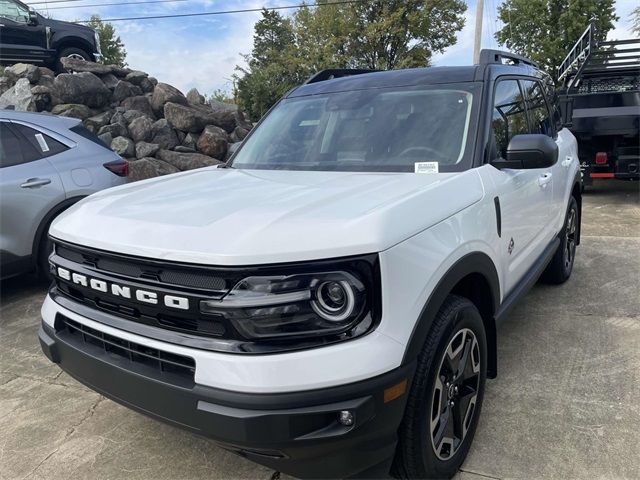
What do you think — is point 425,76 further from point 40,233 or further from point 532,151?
point 40,233

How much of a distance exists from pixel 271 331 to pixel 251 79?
980 inches

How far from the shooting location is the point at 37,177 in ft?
15.7

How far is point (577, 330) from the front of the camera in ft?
12.6

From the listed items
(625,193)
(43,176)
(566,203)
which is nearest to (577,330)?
(566,203)

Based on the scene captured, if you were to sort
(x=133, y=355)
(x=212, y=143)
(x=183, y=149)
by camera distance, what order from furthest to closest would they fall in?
(x=212, y=143), (x=183, y=149), (x=133, y=355)

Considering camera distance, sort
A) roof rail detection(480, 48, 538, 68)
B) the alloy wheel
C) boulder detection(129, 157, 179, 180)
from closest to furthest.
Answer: the alloy wheel
roof rail detection(480, 48, 538, 68)
boulder detection(129, 157, 179, 180)

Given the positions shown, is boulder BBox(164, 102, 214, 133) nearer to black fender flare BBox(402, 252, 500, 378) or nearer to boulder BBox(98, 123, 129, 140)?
boulder BBox(98, 123, 129, 140)

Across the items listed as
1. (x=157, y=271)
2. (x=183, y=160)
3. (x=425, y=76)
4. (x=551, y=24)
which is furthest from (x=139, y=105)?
(x=551, y=24)

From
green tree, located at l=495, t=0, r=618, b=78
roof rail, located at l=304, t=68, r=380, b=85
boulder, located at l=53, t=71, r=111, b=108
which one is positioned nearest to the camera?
roof rail, located at l=304, t=68, r=380, b=85

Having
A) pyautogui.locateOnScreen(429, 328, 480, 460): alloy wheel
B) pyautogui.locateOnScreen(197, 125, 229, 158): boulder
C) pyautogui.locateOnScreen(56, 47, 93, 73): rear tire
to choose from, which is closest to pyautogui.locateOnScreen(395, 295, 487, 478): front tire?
pyautogui.locateOnScreen(429, 328, 480, 460): alloy wheel

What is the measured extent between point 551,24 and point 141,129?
2151cm

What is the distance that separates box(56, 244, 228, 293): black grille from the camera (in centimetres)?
178

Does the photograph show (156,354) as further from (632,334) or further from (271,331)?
(632,334)

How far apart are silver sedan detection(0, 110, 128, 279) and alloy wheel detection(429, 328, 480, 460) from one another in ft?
13.2
